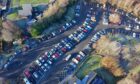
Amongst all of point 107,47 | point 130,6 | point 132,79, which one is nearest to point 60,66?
point 107,47

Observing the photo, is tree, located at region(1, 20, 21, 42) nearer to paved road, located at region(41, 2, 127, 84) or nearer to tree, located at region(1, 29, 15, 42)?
tree, located at region(1, 29, 15, 42)

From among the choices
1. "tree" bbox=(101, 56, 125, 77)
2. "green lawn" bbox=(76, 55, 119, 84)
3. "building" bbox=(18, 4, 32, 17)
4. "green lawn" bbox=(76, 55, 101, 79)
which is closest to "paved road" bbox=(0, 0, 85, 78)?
"green lawn" bbox=(76, 55, 101, 79)

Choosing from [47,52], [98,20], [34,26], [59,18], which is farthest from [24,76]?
[98,20]

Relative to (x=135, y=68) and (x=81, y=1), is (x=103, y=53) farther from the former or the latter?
(x=81, y=1)

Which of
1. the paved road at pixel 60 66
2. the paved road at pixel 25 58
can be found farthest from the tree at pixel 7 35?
the paved road at pixel 60 66

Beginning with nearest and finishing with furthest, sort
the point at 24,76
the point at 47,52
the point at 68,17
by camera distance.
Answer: the point at 24,76
the point at 47,52
the point at 68,17

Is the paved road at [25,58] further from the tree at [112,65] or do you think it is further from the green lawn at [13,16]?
the tree at [112,65]
